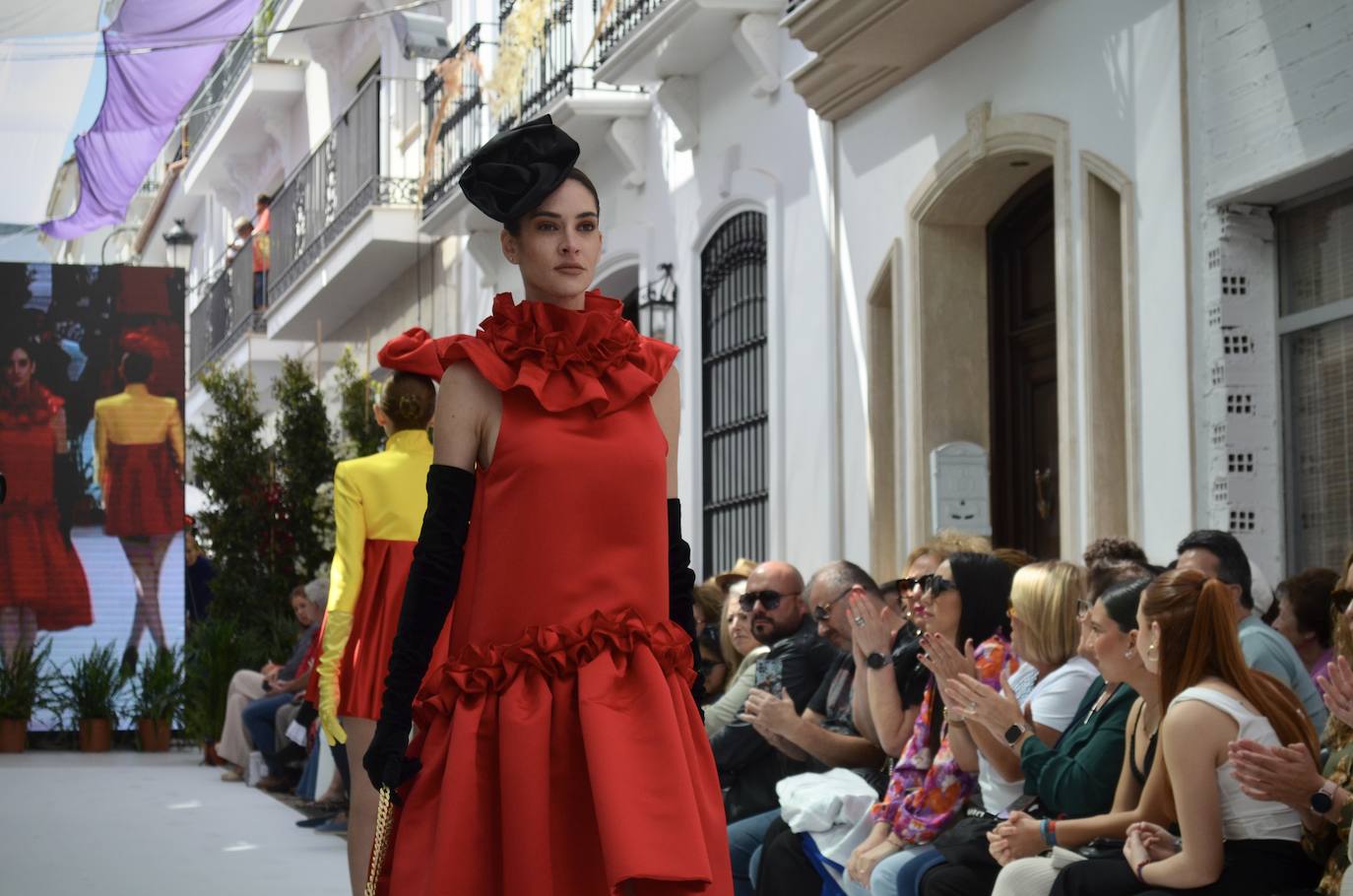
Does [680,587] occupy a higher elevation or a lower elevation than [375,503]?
lower

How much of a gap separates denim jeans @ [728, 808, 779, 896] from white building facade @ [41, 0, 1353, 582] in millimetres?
2411

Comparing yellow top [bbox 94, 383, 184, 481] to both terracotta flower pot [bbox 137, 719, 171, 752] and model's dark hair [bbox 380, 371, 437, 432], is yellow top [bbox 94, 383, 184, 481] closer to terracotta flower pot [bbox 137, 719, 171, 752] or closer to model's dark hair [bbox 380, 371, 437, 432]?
terracotta flower pot [bbox 137, 719, 171, 752]

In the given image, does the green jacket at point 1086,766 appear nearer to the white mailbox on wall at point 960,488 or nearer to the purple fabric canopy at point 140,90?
the white mailbox on wall at point 960,488

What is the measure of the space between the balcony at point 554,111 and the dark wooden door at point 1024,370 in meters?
4.48

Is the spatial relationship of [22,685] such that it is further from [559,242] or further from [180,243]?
[559,242]


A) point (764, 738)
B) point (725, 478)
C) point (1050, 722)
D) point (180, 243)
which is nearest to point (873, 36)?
point (725, 478)

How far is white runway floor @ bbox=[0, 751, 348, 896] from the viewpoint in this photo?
8.66 metres

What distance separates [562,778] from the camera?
3574mm

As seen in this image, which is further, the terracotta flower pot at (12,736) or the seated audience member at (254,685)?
the terracotta flower pot at (12,736)

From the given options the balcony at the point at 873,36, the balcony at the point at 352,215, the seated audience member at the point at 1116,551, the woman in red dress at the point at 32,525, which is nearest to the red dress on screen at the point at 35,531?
the woman in red dress at the point at 32,525

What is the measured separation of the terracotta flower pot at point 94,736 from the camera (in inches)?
647

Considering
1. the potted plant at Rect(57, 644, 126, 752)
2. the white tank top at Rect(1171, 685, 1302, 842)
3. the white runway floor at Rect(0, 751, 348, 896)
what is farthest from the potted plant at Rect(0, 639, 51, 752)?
the white tank top at Rect(1171, 685, 1302, 842)

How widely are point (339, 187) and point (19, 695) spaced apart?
8.44 m

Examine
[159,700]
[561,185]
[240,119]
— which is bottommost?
[159,700]
